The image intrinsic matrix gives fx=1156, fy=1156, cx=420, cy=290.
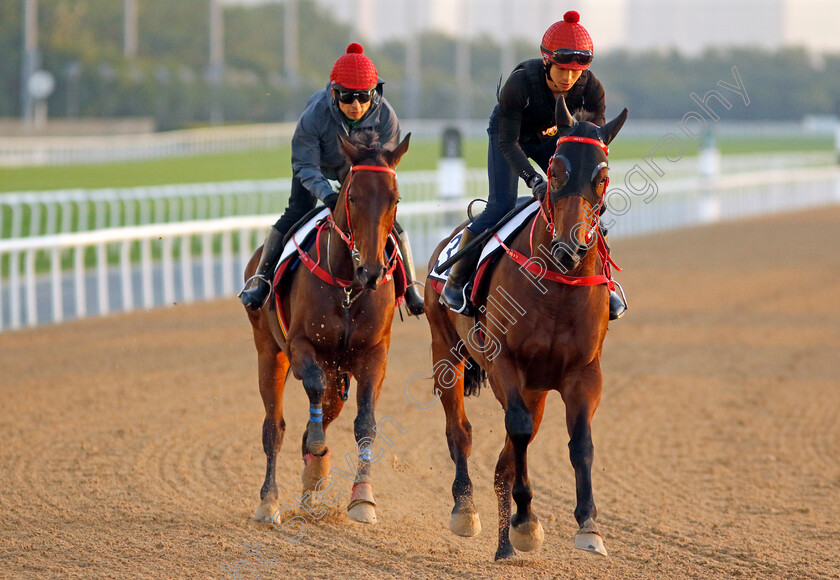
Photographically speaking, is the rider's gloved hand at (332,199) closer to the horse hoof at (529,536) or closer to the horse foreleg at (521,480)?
the horse foreleg at (521,480)

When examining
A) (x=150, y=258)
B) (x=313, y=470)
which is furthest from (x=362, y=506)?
(x=150, y=258)

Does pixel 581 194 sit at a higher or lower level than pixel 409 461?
higher

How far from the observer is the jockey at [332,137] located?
552 centimetres

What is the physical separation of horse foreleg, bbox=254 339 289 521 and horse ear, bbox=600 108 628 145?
7.82 ft

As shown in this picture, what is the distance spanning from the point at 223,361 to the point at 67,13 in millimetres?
50184

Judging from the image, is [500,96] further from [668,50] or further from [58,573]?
[668,50]

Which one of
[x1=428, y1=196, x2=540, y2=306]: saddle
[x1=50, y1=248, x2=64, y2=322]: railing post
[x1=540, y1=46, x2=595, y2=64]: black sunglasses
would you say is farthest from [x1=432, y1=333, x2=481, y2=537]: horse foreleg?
[x1=50, y1=248, x2=64, y2=322]: railing post

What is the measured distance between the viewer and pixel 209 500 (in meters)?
5.78

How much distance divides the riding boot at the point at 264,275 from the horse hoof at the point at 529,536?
1932mm

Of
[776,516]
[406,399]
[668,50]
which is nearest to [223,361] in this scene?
[406,399]

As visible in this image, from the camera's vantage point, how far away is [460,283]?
5.40 metres

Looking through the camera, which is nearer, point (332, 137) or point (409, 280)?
point (332, 137)

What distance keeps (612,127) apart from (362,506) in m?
2.18

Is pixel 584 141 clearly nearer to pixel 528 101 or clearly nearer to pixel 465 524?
pixel 528 101
